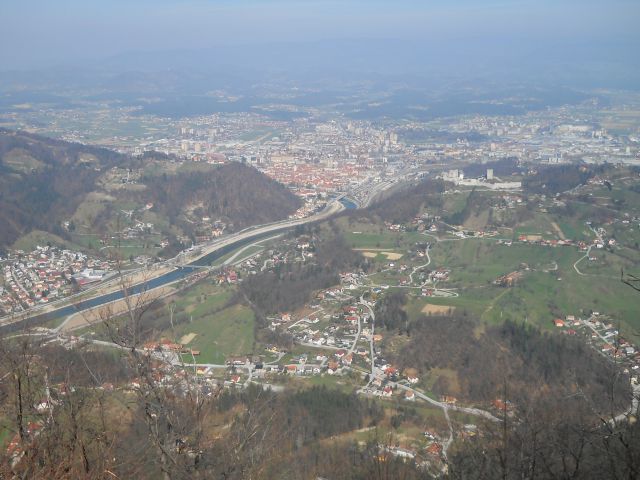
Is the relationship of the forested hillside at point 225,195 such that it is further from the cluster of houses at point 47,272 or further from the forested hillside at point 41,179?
the cluster of houses at point 47,272

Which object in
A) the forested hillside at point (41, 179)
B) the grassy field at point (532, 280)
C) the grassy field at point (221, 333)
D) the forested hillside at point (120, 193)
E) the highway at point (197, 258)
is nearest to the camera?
the grassy field at point (221, 333)

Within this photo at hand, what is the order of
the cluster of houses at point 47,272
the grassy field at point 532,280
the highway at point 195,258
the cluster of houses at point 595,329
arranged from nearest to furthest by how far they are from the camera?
the cluster of houses at point 595,329 < the grassy field at point 532,280 < the highway at point 195,258 < the cluster of houses at point 47,272

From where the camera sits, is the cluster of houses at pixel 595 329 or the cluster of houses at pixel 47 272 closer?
the cluster of houses at pixel 595 329

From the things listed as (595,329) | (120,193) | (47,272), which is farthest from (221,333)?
(120,193)

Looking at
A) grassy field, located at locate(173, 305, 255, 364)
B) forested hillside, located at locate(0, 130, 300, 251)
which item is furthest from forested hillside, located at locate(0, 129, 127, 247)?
grassy field, located at locate(173, 305, 255, 364)

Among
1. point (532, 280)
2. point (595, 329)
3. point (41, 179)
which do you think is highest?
point (595, 329)

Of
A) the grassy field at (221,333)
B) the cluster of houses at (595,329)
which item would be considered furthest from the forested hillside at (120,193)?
the cluster of houses at (595,329)

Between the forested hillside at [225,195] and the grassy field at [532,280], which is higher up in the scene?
the grassy field at [532,280]

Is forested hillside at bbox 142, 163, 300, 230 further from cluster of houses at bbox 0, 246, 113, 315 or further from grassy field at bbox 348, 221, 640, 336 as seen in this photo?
grassy field at bbox 348, 221, 640, 336

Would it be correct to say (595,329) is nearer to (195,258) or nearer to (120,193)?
(195,258)
